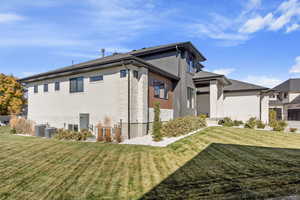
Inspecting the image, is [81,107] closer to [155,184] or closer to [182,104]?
[182,104]

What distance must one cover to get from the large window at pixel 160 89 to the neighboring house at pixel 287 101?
25.8 m

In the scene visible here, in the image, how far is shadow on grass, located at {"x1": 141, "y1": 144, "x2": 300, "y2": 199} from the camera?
3354mm

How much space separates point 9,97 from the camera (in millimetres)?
21875

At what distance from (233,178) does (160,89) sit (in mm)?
9190

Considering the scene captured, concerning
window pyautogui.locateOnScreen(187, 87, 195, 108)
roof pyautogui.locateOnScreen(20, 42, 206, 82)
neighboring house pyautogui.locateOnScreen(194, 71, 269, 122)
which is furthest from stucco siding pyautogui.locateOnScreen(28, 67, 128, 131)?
neighboring house pyautogui.locateOnScreen(194, 71, 269, 122)

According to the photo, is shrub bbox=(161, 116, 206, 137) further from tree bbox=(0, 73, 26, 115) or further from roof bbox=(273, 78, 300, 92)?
roof bbox=(273, 78, 300, 92)

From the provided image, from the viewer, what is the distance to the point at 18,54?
50.1 ft

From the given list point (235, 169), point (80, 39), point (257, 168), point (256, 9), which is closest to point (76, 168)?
point (235, 169)

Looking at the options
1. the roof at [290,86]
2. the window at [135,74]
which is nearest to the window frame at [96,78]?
the window at [135,74]

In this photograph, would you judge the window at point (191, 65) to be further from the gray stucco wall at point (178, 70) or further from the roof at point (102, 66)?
the roof at point (102, 66)

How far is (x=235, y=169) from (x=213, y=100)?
36.9 ft

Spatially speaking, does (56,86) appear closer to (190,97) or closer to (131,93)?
(131,93)

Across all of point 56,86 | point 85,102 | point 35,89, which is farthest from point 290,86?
point 35,89

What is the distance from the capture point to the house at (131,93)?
9.91m
